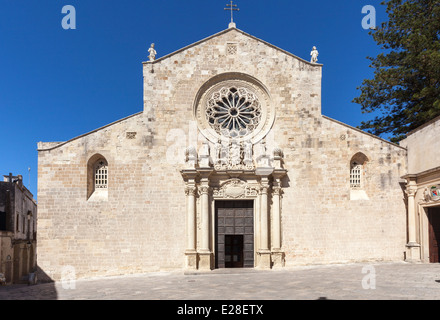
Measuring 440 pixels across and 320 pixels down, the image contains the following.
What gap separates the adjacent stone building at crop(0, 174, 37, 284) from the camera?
86.2 ft

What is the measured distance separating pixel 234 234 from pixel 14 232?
16.7 meters

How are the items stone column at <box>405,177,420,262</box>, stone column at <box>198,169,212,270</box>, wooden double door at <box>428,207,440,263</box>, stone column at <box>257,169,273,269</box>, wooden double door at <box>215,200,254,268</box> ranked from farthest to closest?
stone column at <box>405,177,420,262</box>
wooden double door at <box>215,200,254,268</box>
wooden double door at <box>428,207,440,263</box>
stone column at <box>257,169,273,269</box>
stone column at <box>198,169,212,270</box>

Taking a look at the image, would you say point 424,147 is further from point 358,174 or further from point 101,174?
point 101,174

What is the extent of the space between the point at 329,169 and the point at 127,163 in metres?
8.37

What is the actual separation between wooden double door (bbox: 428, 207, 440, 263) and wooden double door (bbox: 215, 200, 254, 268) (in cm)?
717

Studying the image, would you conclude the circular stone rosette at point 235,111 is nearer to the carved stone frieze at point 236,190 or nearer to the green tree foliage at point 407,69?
the carved stone frieze at point 236,190

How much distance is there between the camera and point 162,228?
17.6 metres

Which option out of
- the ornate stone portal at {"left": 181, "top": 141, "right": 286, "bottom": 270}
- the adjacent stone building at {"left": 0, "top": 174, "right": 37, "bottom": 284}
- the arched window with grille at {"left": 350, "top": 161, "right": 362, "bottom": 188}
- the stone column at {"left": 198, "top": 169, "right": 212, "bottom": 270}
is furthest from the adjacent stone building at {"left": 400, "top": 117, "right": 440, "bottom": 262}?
the adjacent stone building at {"left": 0, "top": 174, "right": 37, "bottom": 284}

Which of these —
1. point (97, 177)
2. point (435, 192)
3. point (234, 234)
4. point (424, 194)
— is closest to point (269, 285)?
point (234, 234)

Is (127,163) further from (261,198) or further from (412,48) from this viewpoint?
(412,48)

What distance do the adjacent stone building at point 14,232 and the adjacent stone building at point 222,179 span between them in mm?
10811

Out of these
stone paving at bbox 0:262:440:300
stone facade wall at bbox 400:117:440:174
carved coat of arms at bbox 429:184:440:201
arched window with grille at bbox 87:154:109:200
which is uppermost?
stone facade wall at bbox 400:117:440:174

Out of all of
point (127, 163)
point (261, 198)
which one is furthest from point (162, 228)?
point (261, 198)

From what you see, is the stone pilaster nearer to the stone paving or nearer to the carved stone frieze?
the carved stone frieze
